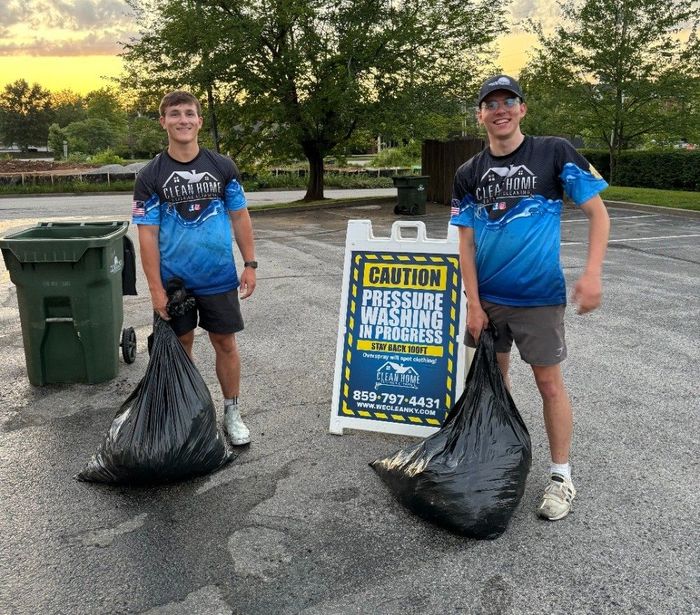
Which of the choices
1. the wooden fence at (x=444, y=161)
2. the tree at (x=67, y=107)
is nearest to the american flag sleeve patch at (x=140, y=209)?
the wooden fence at (x=444, y=161)

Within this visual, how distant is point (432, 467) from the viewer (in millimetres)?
3004

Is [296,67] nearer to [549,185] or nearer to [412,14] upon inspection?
[412,14]

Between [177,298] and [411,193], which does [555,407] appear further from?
[411,193]

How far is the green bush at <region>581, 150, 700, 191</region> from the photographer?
2266 cm

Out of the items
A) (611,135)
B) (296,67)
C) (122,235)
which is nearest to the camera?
(122,235)

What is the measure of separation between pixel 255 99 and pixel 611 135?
11492 millimetres

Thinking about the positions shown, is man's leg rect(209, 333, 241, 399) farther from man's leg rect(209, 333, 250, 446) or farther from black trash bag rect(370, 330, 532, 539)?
black trash bag rect(370, 330, 532, 539)

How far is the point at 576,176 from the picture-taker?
2809 mm

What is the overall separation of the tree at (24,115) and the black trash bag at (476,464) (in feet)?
330

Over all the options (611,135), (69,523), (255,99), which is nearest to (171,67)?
(255,99)

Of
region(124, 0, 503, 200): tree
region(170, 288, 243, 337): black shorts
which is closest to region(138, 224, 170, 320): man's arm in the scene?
region(170, 288, 243, 337): black shorts

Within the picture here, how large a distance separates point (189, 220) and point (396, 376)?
1476 millimetres

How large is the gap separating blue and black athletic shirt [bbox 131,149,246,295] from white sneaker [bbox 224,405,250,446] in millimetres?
781

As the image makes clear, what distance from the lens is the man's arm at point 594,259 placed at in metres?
2.79
